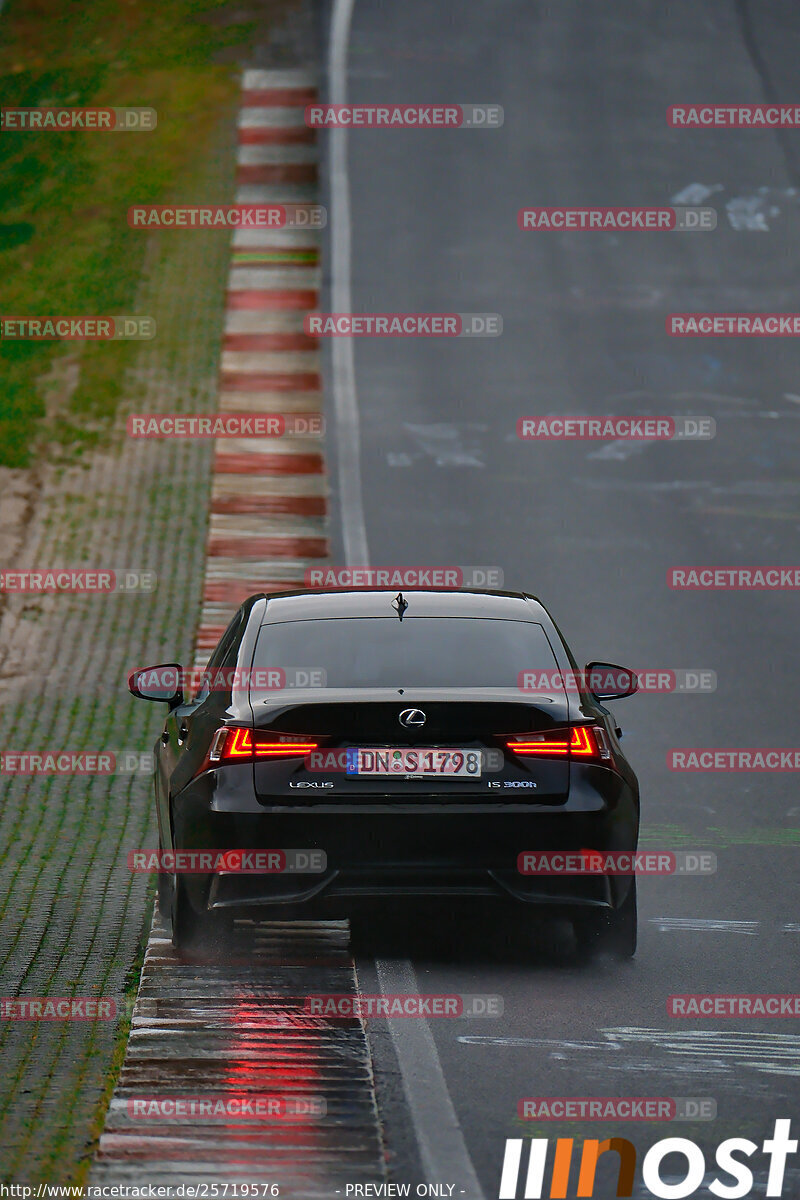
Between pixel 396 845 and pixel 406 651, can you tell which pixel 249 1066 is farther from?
pixel 406 651

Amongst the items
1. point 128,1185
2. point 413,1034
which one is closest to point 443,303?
point 413,1034

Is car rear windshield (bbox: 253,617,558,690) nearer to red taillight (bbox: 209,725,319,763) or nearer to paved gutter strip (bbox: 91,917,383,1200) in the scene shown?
red taillight (bbox: 209,725,319,763)

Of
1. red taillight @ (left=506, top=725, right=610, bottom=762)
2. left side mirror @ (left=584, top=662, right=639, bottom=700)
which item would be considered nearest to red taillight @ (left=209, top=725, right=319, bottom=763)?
red taillight @ (left=506, top=725, right=610, bottom=762)

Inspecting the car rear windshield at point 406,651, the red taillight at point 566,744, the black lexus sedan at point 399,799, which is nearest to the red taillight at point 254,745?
the black lexus sedan at point 399,799

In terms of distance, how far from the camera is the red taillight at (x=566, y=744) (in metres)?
7.46

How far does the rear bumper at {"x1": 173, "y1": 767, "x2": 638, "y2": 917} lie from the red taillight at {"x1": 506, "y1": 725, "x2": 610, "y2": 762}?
151 mm

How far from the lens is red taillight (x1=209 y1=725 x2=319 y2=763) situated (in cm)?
743

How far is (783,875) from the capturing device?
9594 mm

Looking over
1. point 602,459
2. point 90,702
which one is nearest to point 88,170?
point 602,459

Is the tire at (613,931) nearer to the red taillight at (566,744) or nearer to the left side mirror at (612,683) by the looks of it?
the red taillight at (566,744)

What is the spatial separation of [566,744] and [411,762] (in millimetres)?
659

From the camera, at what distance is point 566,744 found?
24.7 ft

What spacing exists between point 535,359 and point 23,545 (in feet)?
26.3

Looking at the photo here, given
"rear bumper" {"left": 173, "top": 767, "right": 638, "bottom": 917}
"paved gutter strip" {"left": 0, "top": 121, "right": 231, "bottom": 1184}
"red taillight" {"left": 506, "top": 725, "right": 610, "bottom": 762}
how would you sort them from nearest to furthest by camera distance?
"paved gutter strip" {"left": 0, "top": 121, "right": 231, "bottom": 1184} < "rear bumper" {"left": 173, "top": 767, "right": 638, "bottom": 917} < "red taillight" {"left": 506, "top": 725, "right": 610, "bottom": 762}
